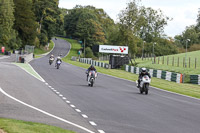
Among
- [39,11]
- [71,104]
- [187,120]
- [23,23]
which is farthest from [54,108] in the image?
[39,11]

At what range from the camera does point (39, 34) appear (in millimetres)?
119375

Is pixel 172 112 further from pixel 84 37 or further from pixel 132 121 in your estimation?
pixel 84 37

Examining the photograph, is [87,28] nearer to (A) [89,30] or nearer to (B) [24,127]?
(A) [89,30]

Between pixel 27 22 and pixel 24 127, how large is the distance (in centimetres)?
10664

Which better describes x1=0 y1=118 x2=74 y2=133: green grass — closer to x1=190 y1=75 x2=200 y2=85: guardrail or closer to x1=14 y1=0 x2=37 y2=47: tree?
x1=190 y1=75 x2=200 y2=85: guardrail

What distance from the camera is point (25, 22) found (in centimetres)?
11400

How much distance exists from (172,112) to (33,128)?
682 centimetres

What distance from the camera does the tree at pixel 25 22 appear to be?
369ft

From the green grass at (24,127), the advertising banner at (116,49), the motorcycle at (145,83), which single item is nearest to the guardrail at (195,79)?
the motorcycle at (145,83)

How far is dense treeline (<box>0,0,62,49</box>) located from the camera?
98.1m

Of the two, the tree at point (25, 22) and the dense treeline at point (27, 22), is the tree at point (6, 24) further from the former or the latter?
the tree at point (25, 22)

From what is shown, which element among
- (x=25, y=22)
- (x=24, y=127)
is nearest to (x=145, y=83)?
(x=24, y=127)

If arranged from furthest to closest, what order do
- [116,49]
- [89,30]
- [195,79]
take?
[89,30], [116,49], [195,79]

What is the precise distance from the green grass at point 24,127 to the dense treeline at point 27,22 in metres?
85.9
